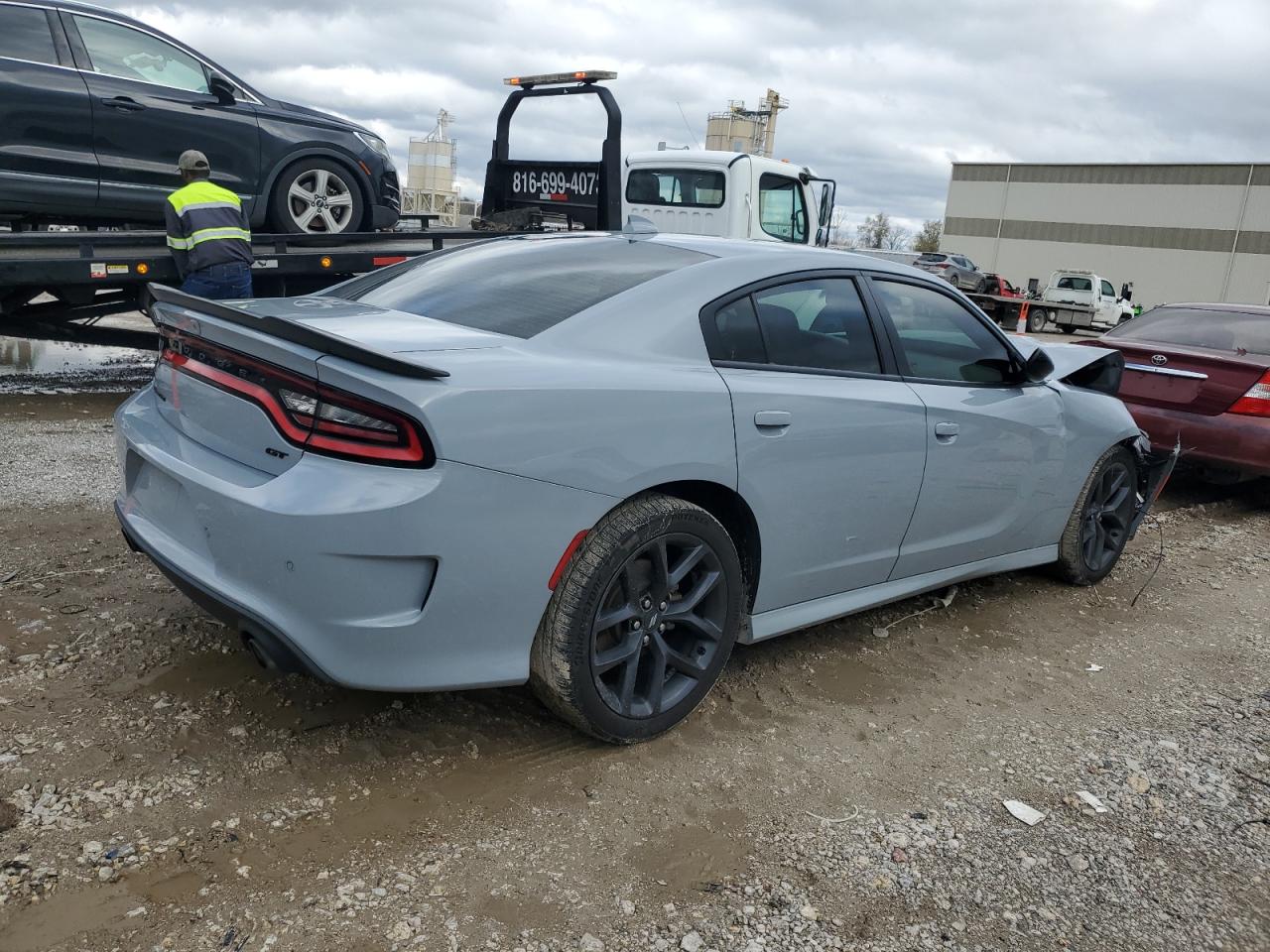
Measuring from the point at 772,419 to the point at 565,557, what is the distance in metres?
0.85

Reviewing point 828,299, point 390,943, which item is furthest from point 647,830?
point 828,299

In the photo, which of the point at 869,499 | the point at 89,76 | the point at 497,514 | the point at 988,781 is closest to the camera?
the point at 497,514

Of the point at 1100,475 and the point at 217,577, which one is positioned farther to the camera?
the point at 1100,475

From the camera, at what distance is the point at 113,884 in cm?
224

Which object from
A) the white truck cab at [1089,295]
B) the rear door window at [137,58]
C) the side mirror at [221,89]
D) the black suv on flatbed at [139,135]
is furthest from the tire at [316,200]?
the white truck cab at [1089,295]

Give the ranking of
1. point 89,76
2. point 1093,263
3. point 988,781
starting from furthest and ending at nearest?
point 1093,263 < point 89,76 < point 988,781

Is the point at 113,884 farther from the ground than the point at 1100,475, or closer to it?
closer to it

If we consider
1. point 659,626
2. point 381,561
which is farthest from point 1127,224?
point 381,561

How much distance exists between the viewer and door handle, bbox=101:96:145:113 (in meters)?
6.78

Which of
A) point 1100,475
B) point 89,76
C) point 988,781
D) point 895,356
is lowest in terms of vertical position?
point 988,781

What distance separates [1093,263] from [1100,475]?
54.7 meters

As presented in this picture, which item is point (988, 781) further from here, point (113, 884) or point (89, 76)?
point (89, 76)

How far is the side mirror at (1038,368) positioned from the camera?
415 cm

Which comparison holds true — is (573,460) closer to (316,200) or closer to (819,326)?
(819,326)
